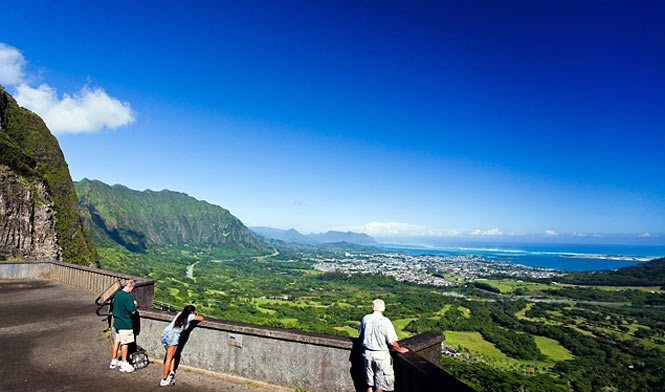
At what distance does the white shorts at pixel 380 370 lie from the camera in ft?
16.2

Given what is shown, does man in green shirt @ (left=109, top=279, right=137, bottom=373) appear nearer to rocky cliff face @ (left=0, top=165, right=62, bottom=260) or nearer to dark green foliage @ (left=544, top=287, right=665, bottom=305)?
rocky cliff face @ (left=0, top=165, right=62, bottom=260)

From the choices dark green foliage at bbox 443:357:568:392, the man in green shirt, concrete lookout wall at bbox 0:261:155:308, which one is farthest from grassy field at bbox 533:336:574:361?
the man in green shirt

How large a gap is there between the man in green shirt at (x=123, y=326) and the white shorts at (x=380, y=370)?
4797 mm

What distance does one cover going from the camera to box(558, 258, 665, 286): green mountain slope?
133 meters

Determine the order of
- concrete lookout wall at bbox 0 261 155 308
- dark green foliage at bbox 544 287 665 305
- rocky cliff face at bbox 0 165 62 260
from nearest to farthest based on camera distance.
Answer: concrete lookout wall at bbox 0 261 155 308
rocky cliff face at bbox 0 165 62 260
dark green foliage at bbox 544 287 665 305

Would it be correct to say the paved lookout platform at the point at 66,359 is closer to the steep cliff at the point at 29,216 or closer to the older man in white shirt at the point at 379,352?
the older man in white shirt at the point at 379,352

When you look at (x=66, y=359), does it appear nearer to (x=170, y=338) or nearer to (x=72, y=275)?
(x=170, y=338)

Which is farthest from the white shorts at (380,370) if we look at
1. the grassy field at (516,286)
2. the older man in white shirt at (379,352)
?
the grassy field at (516,286)

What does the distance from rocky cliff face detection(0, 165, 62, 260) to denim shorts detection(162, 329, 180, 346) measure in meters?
32.3

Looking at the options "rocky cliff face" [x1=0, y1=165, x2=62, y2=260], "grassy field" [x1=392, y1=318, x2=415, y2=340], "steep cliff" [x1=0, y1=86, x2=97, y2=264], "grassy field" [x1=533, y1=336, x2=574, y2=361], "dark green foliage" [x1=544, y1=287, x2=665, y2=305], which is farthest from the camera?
"dark green foliage" [x1=544, y1=287, x2=665, y2=305]

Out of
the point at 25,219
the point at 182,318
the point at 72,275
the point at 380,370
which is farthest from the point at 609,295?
the point at 25,219

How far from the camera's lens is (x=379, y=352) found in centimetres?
498

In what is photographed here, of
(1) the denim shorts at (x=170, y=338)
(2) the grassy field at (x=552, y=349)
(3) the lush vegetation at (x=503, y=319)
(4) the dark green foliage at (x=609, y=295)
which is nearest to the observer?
(1) the denim shorts at (x=170, y=338)

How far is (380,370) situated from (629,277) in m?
187
